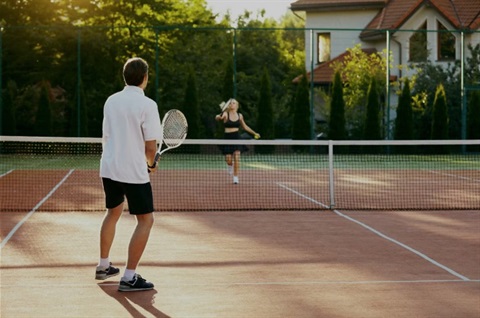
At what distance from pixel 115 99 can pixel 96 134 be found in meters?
23.6

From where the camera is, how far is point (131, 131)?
6.94 m

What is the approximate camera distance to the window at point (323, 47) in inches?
1687

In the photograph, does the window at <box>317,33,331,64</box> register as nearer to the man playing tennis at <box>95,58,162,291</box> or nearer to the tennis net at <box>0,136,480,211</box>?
the tennis net at <box>0,136,480,211</box>

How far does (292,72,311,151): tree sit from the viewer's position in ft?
101

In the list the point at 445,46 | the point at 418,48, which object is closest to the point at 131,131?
the point at 418,48

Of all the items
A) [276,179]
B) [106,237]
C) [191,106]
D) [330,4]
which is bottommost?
[276,179]

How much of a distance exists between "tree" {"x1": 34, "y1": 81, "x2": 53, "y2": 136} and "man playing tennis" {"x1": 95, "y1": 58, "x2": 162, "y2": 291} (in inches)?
913

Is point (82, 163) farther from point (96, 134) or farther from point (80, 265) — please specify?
point (80, 265)

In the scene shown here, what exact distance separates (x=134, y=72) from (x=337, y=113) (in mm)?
24492

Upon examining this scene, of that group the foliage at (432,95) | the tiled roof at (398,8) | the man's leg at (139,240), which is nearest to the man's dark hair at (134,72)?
the man's leg at (139,240)

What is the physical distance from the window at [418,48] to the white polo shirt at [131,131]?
99.8 feet

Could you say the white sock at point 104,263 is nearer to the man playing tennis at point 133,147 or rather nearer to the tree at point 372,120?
the man playing tennis at point 133,147

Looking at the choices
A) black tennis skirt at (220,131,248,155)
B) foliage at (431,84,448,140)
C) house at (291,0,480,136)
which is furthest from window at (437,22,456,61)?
black tennis skirt at (220,131,248,155)

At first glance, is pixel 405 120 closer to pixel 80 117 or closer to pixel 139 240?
pixel 80 117
